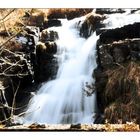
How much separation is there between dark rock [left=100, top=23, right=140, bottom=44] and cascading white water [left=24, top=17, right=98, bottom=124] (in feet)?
0.25

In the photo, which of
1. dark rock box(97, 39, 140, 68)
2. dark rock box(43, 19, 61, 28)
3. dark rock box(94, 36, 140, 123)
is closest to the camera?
dark rock box(94, 36, 140, 123)

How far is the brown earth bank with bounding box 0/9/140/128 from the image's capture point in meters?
3.46

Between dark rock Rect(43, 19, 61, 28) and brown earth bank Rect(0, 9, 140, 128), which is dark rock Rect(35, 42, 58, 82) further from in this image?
dark rock Rect(43, 19, 61, 28)

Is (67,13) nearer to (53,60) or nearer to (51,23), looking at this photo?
(51,23)

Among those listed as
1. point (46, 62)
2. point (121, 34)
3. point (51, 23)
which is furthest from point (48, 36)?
point (121, 34)

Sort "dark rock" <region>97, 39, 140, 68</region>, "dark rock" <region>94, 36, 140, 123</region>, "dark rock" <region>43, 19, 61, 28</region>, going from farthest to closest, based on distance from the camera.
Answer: "dark rock" <region>43, 19, 61, 28</region> < "dark rock" <region>97, 39, 140, 68</region> < "dark rock" <region>94, 36, 140, 123</region>

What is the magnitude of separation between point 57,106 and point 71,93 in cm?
14

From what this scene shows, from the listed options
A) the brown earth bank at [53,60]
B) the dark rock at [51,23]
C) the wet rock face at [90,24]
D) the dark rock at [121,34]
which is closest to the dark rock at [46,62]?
the brown earth bank at [53,60]

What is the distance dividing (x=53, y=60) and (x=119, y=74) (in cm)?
50

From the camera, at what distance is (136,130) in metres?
3.39

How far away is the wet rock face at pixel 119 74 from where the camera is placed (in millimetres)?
3424

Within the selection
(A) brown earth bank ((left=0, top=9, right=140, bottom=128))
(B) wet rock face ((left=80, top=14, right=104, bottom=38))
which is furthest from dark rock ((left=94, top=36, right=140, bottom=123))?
(B) wet rock face ((left=80, top=14, right=104, bottom=38))

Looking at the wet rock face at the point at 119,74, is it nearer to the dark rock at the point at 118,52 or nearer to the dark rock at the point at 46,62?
the dark rock at the point at 118,52
